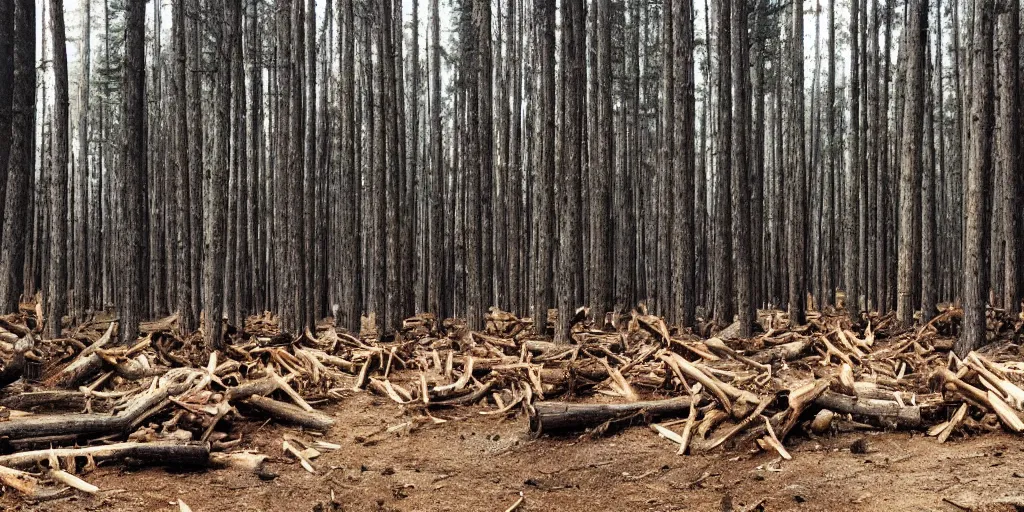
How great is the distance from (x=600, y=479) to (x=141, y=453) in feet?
9.36

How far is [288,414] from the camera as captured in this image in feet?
20.0

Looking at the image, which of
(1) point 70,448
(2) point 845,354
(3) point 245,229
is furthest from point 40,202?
(2) point 845,354

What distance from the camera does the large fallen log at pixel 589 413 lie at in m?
5.40

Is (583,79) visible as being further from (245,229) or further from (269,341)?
(245,229)

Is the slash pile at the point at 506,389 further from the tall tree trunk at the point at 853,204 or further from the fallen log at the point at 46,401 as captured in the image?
the tall tree trunk at the point at 853,204

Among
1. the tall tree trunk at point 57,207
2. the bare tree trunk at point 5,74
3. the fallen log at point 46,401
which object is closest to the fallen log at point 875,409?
the fallen log at point 46,401

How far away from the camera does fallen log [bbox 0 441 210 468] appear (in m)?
4.44

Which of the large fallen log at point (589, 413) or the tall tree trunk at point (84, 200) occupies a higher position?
the tall tree trunk at point (84, 200)

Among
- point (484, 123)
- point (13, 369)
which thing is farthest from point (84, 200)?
point (13, 369)

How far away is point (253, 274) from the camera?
19.3m

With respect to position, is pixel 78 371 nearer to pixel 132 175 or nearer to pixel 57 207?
pixel 132 175

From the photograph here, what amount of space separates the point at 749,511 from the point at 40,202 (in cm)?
2318

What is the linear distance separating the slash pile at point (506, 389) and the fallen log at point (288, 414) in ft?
0.04

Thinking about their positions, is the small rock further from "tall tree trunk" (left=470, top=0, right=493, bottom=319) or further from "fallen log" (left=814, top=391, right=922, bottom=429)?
"tall tree trunk" (left=470, top=0, right=493, bottom=319)
